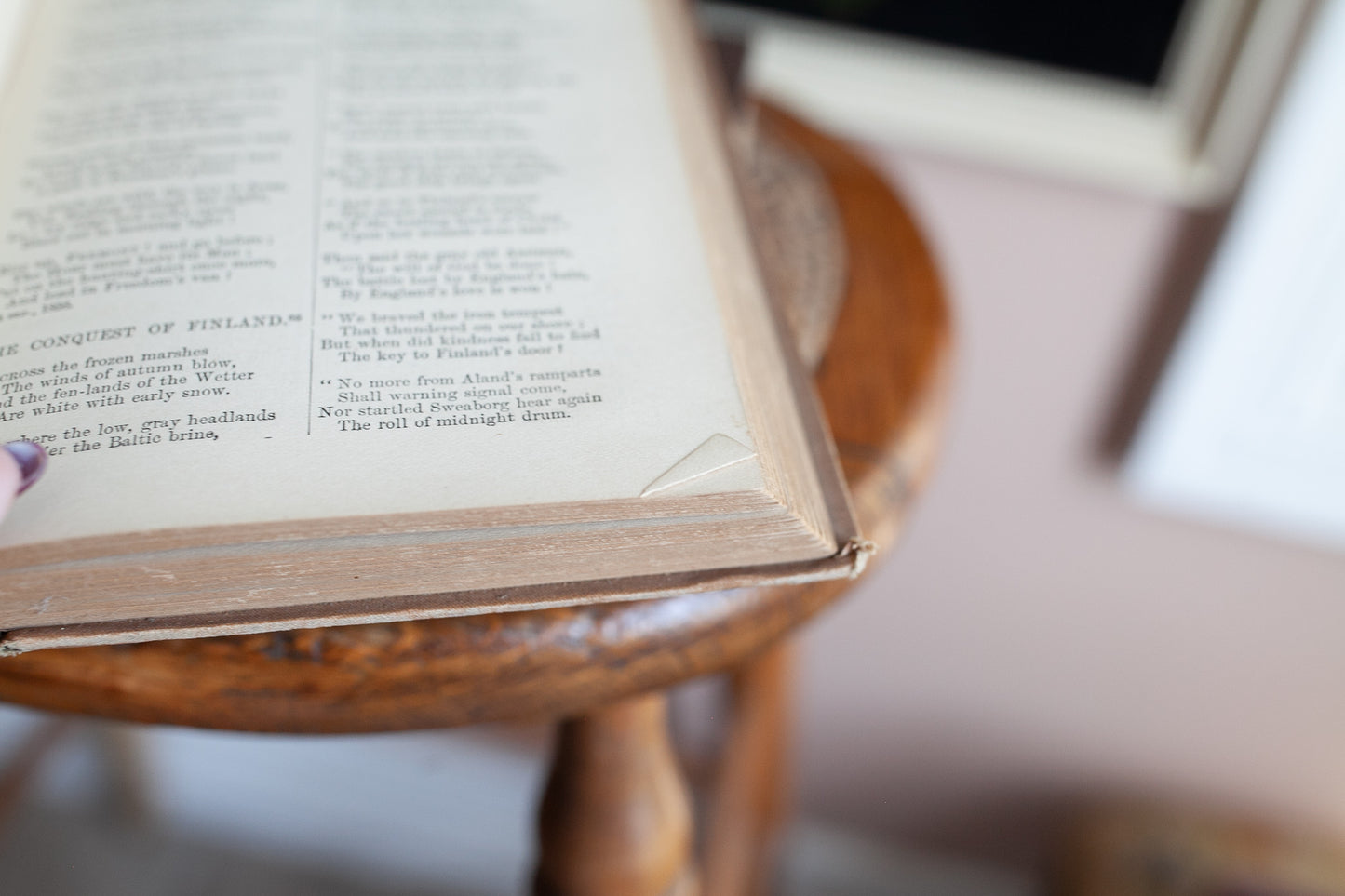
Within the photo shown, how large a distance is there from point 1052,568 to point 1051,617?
44 mm

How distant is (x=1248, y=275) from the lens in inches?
21.1

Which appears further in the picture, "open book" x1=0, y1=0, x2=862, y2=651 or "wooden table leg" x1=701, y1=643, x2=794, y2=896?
"wooden table leg" x1=701, y1=643, x2=794, y2=896

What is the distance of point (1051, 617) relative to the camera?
73cm

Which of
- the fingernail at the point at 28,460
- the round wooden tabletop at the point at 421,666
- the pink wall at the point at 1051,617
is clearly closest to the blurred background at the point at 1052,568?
the pink wall at the point at 1051,617

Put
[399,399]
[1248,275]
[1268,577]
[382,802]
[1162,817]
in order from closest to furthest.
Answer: [399,399], [1248,275], [1268,577], [1162,817], [382,802]

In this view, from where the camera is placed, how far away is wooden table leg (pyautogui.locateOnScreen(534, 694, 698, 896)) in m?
0.35

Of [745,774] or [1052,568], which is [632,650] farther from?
[1052,568]

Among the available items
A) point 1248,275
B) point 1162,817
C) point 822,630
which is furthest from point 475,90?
point 1162,817

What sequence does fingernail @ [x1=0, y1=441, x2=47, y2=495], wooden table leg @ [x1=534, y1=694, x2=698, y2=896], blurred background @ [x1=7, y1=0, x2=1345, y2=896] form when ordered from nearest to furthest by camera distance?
fingernail @ [x1=0, y1=441, x2=47, y2=495], wooden table leg @ [x1=534, y1=694, x2=698, y2=896], blurred background @ [x1=7, y1=0, x2=1345, y2=896]

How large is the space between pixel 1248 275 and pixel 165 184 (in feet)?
1.64

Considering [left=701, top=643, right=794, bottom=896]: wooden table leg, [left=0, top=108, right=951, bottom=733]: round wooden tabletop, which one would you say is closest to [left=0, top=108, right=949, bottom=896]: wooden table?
[left=0, top=108, right=951, bottom=733]: round wooden tabletop

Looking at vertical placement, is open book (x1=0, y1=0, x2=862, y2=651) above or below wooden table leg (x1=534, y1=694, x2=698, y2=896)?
above

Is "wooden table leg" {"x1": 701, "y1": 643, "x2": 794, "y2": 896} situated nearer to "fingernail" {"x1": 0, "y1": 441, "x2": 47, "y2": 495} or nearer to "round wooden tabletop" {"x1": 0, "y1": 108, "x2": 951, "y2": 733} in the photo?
"round wooden tabletop" {"x1": 0, "y1": 108, "x2": 951, "y2": 733}

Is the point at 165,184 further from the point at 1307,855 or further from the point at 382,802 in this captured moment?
the point at 1307,855
